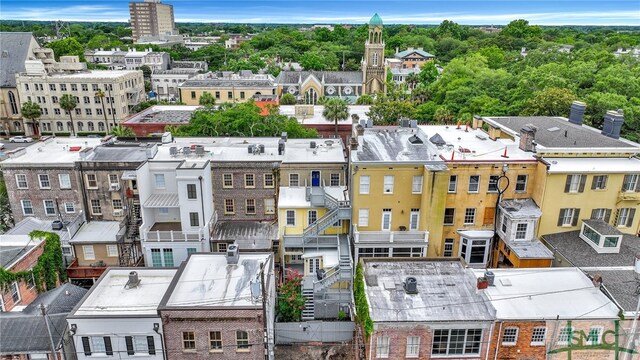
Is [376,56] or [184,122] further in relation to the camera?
[376,56]

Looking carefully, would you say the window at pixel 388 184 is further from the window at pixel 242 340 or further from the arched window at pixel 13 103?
the arched window at pixel 13 103

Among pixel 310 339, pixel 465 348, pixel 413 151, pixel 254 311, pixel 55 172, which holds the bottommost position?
pixel 310 339

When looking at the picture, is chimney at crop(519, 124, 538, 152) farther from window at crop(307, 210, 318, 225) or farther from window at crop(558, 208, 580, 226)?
window at crop(307, 210, 318, 225)

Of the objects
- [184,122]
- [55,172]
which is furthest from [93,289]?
[184,122]

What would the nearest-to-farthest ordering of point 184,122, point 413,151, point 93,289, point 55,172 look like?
point 93,289
point 413,151
point 55,172
point 184,122

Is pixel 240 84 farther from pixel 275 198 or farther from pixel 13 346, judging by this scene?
pixel 13 346

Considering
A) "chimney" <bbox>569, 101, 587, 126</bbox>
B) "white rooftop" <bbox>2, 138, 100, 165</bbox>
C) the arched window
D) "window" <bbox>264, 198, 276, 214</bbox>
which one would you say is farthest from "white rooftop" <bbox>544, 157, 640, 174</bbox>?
the arched window

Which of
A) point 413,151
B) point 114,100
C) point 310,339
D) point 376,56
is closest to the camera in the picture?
point 310,339
